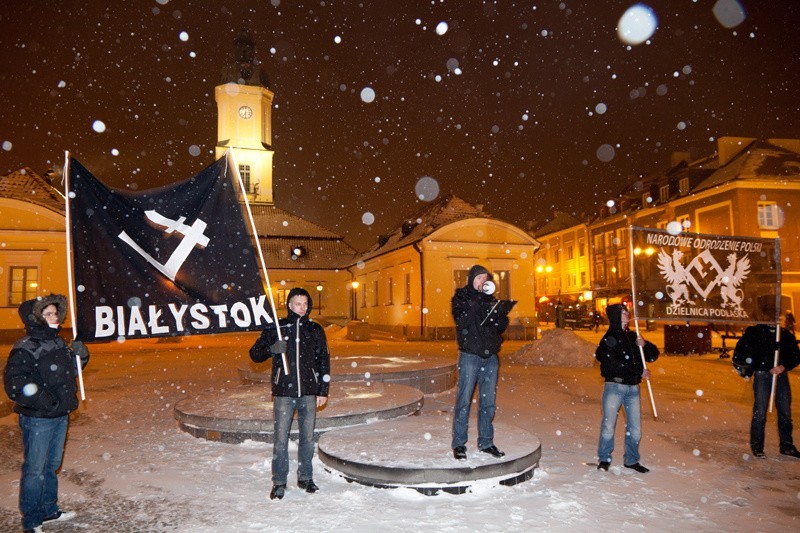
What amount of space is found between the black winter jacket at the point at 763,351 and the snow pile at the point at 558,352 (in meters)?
10.1

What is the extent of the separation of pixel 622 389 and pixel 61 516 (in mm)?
5478

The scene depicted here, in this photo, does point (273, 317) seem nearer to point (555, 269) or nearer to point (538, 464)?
point (538, 464)

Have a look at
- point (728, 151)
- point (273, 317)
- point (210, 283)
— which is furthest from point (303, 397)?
point (728, 151)

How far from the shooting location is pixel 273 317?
5.31m

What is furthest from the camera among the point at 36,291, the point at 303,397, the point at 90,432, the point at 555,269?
the point at 555,269

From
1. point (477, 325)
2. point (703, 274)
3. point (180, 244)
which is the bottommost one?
point (477, 325)

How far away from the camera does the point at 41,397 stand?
166 inches

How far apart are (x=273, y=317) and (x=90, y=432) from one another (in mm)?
4648

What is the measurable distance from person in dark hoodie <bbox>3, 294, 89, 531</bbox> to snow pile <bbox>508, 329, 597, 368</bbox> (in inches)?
576

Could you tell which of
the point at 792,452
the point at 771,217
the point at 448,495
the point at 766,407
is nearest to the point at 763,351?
the point at 766,407

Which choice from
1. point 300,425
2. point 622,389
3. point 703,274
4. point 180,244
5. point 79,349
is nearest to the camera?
point 79,349

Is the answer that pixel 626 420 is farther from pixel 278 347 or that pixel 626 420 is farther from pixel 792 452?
pixel 278 347

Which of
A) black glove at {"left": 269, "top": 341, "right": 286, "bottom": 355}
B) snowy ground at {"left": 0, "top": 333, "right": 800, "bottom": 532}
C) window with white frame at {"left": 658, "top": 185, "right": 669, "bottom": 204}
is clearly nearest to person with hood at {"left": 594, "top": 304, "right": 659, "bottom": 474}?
snowy ground at {"left": 0, "top": 333, "right": 800, "bottom": 532}

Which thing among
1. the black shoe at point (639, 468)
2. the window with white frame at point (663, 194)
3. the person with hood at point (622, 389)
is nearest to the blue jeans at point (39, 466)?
the person with hood at point (622, 389)
